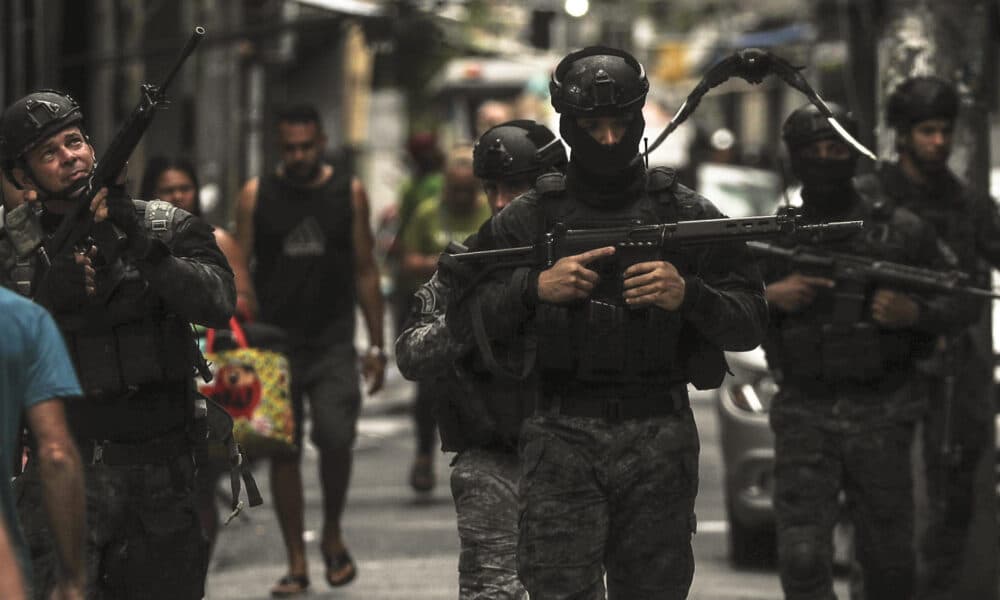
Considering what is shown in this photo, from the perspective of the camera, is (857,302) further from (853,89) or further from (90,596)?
(853,89)

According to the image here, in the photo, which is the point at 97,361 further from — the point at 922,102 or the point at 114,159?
the point at 922,102

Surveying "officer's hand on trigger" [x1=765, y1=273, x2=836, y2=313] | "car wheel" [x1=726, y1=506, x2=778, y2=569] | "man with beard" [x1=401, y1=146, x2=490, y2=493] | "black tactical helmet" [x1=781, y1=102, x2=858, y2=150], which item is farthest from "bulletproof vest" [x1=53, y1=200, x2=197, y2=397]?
"man with beard" [x1=401, y1=146, x2=490, y2=493]

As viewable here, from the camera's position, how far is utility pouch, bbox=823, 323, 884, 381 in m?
7.62

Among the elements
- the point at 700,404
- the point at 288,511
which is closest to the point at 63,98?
the point at 288,511

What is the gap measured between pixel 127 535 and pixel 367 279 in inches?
161

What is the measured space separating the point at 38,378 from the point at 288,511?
503 cm

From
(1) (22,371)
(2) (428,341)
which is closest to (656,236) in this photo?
(2) (428,341)

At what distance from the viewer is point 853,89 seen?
12.8m

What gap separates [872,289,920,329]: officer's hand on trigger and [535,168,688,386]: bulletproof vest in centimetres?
186

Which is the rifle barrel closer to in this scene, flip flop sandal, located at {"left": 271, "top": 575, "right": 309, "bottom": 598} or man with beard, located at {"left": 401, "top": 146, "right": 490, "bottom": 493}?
flip flop sandal, located at {"left": 271, "top": 575, "right": 309, "bottom": 598}

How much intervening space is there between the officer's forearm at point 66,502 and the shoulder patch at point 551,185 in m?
1.64

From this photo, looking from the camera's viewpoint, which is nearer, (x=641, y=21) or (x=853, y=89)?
(x=853, y=89)

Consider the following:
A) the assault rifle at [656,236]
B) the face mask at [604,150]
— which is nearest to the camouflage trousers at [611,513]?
the assault rifle at [656,236]

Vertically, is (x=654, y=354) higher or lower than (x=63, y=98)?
lower
